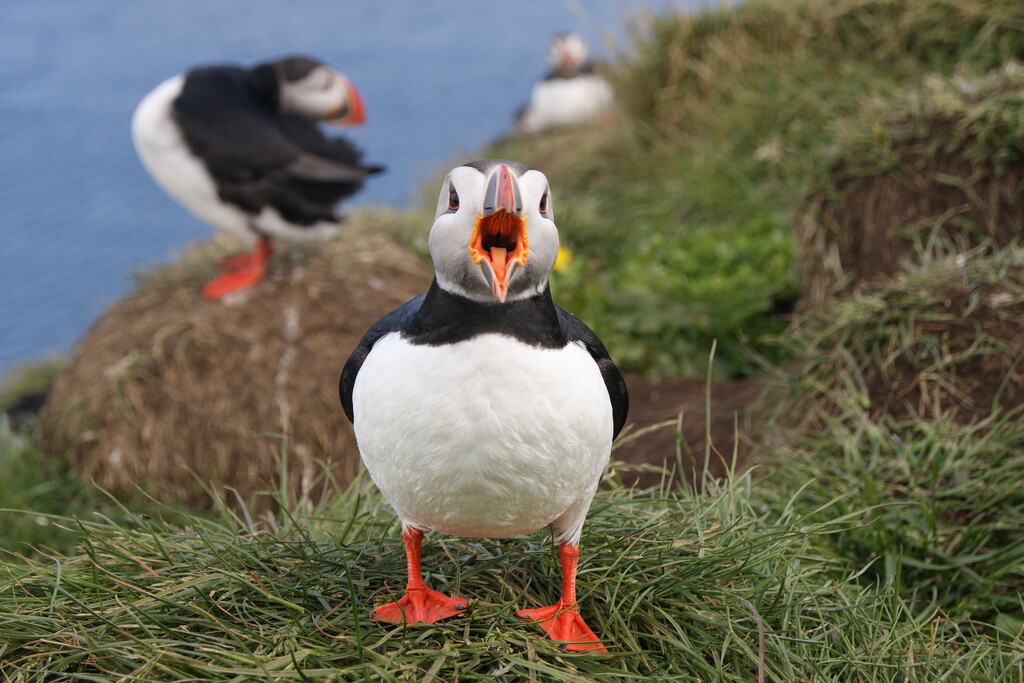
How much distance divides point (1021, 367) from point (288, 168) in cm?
354

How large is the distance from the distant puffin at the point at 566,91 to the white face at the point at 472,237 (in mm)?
8879

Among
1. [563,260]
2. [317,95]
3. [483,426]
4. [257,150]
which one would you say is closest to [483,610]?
[483,426]

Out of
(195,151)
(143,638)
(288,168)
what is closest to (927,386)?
(143,638)

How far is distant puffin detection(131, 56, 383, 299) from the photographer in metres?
4.45

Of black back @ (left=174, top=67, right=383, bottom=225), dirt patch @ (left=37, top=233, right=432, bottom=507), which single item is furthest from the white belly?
black back @ (left=174, top=67, right=383, bottom=225)

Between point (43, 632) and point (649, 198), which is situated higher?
point (43, 632)

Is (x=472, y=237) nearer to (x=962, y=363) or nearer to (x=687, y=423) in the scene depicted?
(x=962, y=363)

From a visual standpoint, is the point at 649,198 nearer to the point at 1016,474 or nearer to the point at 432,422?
the point at 1016,474

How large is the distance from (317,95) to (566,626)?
3677 millimetres

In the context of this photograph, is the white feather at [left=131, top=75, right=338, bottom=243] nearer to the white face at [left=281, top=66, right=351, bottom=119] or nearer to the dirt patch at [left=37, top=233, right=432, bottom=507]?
the dirt patch at [left=37, top=233, right=432, bottom=507]

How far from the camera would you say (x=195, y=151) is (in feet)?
14.6

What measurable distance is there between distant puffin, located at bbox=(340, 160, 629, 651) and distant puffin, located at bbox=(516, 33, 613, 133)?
884 cm

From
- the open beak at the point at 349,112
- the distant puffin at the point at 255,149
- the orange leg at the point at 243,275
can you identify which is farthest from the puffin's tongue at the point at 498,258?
the open beak at the point at 349,112

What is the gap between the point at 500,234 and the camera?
1.61m
